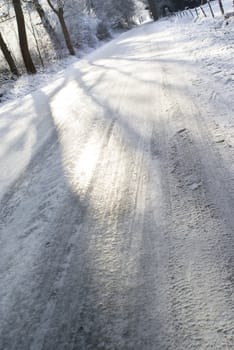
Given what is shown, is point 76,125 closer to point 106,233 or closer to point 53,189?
point 53,189

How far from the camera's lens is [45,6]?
2572cm

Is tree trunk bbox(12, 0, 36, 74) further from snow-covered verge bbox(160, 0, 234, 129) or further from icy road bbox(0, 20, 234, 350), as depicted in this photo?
icy road bbox(0, 20, 234, 350)

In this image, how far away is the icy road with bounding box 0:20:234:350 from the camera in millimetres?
1693

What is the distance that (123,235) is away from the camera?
2.33 meters

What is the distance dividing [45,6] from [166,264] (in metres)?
28.0

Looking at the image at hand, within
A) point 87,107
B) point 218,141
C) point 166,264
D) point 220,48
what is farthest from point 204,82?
point 166,264

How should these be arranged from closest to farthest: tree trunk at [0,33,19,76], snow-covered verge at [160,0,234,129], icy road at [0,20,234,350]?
icy road at [0,20,234,350] < snow-covered verge at [160,0,234,129] < tree trunk at [0,33,19,76]

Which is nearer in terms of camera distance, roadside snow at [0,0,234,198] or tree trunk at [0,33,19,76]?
roadside snow at [0,0,234,198]

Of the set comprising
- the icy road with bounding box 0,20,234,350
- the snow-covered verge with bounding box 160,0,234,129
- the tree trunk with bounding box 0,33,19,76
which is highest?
the tree trunk with bounding box 0,33,19,76

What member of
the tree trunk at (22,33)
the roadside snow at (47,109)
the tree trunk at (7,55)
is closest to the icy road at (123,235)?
the roadside snow at (47,109)

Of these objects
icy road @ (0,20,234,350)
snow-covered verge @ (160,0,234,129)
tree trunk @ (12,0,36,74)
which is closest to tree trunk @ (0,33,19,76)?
tree trunk @ (12,0,36,74)

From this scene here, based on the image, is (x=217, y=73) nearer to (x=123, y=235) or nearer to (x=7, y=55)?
A: (x=123, y=235)

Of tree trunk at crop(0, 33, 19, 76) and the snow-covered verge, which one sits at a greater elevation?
tree trunk at crop(0, 33, 19, 76)

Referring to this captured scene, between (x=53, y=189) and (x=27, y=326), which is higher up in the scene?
(x=53, y=189)
